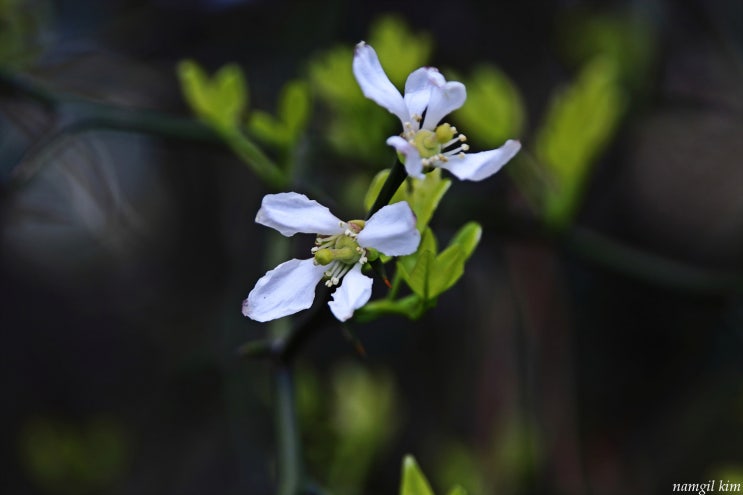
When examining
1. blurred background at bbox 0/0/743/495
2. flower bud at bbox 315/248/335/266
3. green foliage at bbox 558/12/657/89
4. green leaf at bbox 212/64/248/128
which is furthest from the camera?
green foliage at bbox 558/12/657/89

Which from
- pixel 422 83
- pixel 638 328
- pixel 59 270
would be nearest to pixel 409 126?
pixel 422 83

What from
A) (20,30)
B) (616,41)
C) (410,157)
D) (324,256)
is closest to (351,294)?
(324,256)

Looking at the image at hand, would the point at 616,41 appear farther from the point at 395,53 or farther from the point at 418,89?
the point at 418,89

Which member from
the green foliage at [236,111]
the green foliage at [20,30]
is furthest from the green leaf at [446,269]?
the green foliage at [20,30]

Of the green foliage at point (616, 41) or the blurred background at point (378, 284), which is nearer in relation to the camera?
the blurred background at point (378, 284)

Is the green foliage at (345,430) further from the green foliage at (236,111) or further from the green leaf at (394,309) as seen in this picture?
the green leaf at (394,309)

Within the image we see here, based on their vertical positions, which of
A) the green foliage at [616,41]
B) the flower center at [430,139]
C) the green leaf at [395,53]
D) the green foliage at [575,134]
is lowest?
the flower center at [430,139]

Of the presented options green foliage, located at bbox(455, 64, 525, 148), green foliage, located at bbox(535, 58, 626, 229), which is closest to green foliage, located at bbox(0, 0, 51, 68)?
green foliage, located at bbox(455, 64, 525, 148)

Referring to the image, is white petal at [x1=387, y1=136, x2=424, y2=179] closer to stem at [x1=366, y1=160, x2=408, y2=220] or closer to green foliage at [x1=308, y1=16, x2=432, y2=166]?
stem at [x1=366, y1=160, x2=408, y2=220]
